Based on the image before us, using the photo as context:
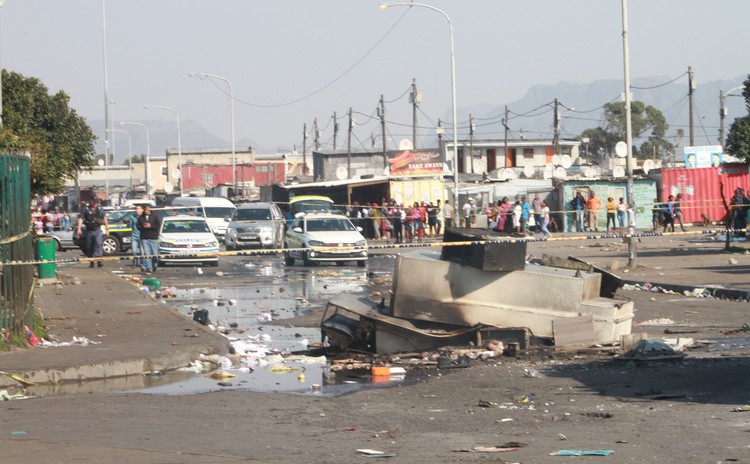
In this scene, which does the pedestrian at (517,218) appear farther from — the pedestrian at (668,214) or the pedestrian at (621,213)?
the pedestrian at (668,214)

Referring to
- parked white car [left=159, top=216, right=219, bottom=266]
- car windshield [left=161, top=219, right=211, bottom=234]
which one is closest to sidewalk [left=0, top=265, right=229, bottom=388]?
parked white car [left=159, top=216, right=219, bottom=266]

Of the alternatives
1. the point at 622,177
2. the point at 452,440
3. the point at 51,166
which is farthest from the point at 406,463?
the point at 622,177

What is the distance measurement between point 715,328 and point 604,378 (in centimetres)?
456

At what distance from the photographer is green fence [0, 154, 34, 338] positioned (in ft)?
42.0

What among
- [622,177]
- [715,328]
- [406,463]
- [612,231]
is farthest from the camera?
[622,177]

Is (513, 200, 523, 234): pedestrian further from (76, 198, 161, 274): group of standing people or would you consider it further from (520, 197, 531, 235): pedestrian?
(76, 198, 161, 274): group of standing people

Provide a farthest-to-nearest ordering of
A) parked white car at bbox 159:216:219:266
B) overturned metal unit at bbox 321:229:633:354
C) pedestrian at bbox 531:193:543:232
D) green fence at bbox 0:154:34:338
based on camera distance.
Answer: pedestrian at bbox 531:193:543:232
parked white car at bbox 159:216:219:266
overturned metal unit at bbox 321:229:633:354
green fence at bbox 0:154:34:338

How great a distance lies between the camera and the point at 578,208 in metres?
52.1

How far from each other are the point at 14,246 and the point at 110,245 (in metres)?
26.3

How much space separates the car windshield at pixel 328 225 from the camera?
3347cm

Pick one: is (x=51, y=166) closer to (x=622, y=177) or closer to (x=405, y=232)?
(x=405, y=232)

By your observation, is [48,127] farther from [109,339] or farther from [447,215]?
[447,215]

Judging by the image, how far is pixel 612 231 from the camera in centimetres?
4978

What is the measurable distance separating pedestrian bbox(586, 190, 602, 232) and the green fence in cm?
3772
